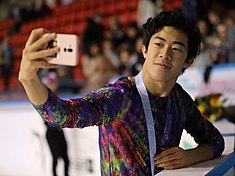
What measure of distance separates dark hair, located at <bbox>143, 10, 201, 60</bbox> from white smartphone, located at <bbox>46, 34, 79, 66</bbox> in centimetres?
29

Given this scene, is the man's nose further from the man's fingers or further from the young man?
the man's fingers

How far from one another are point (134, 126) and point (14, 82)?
23.1ft

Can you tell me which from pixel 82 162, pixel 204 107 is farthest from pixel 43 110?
pixel 82 162

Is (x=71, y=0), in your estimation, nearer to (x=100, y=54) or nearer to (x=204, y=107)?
(x=100, y=54)

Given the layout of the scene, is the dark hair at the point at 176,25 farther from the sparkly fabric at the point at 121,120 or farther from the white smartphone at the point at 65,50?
the white smartphone at the point at 65,50

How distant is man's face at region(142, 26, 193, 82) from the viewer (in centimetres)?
96

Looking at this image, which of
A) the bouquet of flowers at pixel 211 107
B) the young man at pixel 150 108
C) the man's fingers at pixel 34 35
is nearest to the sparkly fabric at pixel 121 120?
the young man at pixel 150 108

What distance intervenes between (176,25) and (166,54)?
75 mm

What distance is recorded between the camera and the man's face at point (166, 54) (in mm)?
962

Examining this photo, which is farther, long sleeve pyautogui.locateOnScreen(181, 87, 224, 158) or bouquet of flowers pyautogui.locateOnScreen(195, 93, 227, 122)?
A: bouquet of flowers pyautogui.locateOnScreen(195, 93, 227, 122)

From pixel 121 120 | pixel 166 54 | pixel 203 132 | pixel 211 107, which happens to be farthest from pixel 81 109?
pixel 211 107

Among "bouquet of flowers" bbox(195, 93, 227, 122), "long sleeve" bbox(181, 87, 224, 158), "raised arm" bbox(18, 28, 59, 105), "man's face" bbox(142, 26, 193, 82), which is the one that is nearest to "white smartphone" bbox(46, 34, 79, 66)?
"raised arm" bbox(18, 28, 59, 105)

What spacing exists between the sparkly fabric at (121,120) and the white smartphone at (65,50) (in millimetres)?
73

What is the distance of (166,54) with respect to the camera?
967 millimetres
